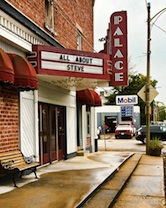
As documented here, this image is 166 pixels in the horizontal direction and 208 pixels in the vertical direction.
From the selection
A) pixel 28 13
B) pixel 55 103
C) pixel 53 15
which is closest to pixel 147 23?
pixel 53 15

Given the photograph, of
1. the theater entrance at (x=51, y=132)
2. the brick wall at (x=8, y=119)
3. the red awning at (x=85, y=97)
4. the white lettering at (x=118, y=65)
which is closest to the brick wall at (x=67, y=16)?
the red awning at (x=85, y=97)

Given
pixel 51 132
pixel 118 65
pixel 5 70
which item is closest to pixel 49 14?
pixel 118 65

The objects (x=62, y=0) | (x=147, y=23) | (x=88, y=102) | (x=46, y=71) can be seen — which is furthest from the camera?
(x=147, y=23)

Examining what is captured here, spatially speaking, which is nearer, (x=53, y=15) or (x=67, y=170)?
(x=67, y=170)

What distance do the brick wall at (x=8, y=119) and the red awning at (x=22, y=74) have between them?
26.0 inches

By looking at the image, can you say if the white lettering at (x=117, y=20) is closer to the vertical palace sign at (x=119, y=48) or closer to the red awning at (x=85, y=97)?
the vertical palace sign at (x=119, y=48)

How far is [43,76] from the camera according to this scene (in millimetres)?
9609

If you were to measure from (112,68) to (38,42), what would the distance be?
285 centimetres

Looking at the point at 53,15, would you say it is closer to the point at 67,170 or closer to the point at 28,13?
the point at 28,13

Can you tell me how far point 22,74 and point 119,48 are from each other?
5.00m

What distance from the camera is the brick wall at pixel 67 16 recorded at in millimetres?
9750

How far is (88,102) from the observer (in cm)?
1484

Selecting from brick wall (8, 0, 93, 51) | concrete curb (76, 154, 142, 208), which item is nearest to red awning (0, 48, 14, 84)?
brick wall (8, 0, 93, 51)

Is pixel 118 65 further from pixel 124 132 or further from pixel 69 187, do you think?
pixel 124 132
